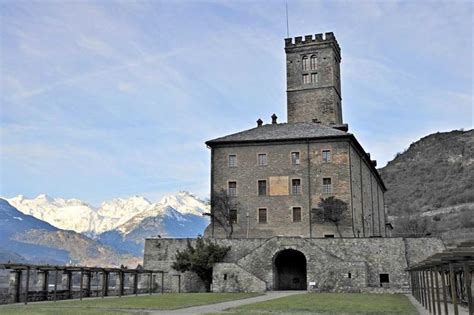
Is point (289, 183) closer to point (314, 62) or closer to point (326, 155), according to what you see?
point (326, 155)

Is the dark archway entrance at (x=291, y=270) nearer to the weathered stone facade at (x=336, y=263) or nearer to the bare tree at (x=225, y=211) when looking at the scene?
the weathered stone facade at (x=336, y=263)

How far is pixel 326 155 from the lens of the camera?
168 feet

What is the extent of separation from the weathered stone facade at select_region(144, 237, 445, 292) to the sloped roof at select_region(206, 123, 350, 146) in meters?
10.5

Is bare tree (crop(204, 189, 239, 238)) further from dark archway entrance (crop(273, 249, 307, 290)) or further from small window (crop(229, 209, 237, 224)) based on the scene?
dark archway entrance (crop(273, 249, 307, 290))

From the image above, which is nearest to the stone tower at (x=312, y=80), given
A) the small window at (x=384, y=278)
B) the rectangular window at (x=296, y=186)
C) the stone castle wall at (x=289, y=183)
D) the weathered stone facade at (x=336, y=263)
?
the stone castle wall at (x=289, y=183)

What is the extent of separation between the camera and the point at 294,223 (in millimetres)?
50500

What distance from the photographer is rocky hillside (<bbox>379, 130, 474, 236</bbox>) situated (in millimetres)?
106438

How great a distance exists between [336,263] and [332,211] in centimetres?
754

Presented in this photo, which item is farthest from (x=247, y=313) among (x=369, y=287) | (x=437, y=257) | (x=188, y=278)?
(x=188, y=278)

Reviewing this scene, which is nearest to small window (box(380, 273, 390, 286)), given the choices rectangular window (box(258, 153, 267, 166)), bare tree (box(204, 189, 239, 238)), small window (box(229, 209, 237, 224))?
bare tree (box(204, 189, 239, 238))

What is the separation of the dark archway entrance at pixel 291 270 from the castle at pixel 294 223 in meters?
0.08

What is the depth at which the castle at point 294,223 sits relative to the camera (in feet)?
142

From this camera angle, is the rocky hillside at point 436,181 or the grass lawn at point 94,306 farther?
the rocky hillside at point 436,181

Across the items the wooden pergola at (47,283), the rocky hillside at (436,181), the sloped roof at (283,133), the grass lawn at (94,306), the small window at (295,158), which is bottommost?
the grass lawn at (94,306)
